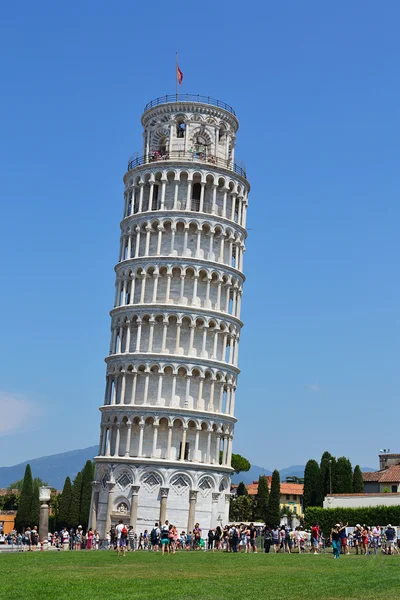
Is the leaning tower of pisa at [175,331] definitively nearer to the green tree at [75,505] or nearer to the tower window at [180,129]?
the tower window at [180,129]

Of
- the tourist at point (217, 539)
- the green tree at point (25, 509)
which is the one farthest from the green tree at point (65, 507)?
the tourist at point (217, 539)

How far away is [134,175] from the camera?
250ft

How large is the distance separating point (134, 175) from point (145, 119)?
6505 mm

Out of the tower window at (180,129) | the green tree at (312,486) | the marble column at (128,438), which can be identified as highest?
the tower window at (180,129)

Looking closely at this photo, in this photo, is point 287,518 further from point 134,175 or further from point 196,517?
point 134,175

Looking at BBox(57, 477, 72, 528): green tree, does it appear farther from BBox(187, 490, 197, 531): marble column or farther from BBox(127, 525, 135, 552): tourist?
BBox(127, 525, 135, 552): tourist

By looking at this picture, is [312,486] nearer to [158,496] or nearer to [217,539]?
[158,496]

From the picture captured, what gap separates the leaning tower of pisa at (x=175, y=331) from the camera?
68.1m

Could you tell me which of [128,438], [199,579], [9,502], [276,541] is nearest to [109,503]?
[128,438]

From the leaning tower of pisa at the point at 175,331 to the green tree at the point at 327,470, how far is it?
22.8m

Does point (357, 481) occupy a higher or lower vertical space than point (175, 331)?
lower

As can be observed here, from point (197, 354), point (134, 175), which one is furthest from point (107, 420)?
point (134, 175)

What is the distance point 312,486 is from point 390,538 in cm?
5069

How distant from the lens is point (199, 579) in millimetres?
26656
